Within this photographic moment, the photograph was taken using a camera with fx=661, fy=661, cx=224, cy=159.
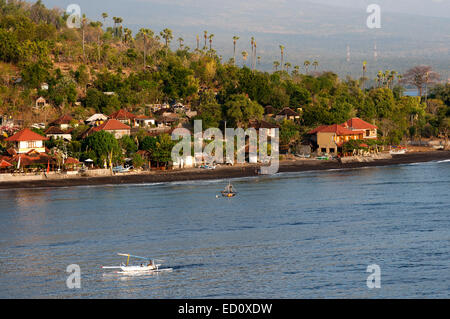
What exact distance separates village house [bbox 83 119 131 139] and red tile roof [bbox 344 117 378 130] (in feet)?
92.0

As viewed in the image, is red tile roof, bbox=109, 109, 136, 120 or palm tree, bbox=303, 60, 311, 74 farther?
palm tree, bbox=303, 60, 311, 74

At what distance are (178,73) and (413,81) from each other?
58132 mm

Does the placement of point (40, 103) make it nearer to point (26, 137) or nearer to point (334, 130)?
point (26, 137)

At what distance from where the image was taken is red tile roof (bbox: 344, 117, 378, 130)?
3199 inches

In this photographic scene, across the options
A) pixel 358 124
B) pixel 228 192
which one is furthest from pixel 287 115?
pixel 228 192

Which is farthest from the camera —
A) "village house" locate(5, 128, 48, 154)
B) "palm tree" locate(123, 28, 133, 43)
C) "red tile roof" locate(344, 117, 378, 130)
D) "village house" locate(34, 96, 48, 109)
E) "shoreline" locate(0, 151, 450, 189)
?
"palm tree" locate(123, 28, 133, 43)

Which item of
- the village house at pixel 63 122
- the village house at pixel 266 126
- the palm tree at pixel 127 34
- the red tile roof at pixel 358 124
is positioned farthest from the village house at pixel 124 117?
the palm tree at pixel 127 34

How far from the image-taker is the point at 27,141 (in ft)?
205

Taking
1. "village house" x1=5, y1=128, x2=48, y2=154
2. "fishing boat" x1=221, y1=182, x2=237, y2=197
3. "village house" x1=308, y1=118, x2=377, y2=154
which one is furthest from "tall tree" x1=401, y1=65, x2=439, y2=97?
"village house" x1=5, y1=128, x2=48, y2=154

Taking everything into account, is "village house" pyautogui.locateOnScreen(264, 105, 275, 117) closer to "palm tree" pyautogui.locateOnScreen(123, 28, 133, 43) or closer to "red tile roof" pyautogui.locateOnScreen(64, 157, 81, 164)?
"red tile roof" pyautogui.locateOnScreen(64, 157, 81, 164)

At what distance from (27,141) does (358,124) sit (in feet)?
132

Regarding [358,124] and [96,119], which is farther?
[358,124]

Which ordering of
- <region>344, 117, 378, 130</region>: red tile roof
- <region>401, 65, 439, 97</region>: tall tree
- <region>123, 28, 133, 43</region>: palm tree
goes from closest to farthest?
<region>344, 117, 378, 130</region>: red tile roof
<region>123, 28, 133, 43</region>: palm tree
<region>401, 65, 439, 97</region>: tall tree

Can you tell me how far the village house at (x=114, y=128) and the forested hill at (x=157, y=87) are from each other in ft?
25.9
